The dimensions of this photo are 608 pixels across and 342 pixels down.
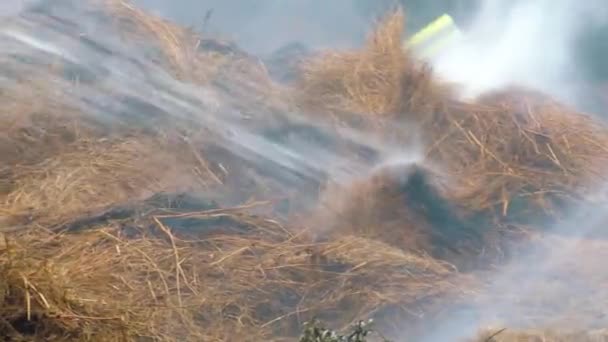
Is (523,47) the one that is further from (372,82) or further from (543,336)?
(543,336)

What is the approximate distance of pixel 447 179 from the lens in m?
4.28

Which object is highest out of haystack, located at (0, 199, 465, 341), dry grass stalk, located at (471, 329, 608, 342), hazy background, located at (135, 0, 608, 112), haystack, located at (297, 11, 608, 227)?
hazy background, located at (135, 0, 608, 112)

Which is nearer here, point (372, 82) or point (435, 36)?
point (372, 82)

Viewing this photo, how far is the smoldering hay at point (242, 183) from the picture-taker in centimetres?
294

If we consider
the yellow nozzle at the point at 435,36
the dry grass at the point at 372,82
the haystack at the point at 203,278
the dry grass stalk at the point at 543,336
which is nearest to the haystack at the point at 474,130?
the dry grass at the point at 372,82

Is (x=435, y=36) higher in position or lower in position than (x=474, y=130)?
higher

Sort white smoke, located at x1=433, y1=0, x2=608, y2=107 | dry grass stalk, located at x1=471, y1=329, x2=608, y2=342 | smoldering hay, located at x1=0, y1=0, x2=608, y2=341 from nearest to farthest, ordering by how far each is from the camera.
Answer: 1. smoldering hay, located at x1=0, y1=0, x2=608, y2=341
2. dry grass stalk, located at x1=471, y1=329, x2=608, y2=342
3. white smoke, located at x1=433, y1=0, x2=608, y2=107

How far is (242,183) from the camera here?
386cm

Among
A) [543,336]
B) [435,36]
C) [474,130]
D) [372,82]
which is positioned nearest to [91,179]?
[372,82]

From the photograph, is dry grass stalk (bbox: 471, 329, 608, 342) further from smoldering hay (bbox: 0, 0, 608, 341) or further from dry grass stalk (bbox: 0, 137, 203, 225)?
dry grass stalk (bbox: 0, 137, 203, 225)

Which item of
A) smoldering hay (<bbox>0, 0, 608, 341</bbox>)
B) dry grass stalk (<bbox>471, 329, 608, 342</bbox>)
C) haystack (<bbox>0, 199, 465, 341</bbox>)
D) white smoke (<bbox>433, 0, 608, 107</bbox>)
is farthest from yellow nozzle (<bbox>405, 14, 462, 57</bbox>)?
dry grass stalk (<bbox>471, 329, 608, 342</bbox>)

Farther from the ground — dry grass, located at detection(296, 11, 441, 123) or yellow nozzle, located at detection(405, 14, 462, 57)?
yellow nozzle, located at detection(405, 14, 462, 57)

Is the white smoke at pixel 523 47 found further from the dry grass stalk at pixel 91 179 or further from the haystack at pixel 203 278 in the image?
the dry grass stalk at pixel 91 179

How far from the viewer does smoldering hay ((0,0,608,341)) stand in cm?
294
